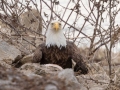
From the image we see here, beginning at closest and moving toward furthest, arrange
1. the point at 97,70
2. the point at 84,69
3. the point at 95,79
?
the point at 95,79 → the point at 84,69 → the point at 97,70

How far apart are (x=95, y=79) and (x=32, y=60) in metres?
1.68

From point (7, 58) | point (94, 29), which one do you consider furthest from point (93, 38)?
point (7, 58)

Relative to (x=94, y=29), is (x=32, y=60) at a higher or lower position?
lower

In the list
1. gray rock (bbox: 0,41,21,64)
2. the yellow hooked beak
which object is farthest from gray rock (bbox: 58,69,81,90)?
the yellow hooked beak

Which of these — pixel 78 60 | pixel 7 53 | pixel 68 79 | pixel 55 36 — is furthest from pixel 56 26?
pixel 68 79

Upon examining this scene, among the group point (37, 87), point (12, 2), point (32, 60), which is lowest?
point (37, 87)

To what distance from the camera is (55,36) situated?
698 centimetres

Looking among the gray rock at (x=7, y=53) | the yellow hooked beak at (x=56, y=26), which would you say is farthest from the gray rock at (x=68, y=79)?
the yellow hooked beak at (x=56, y=26)

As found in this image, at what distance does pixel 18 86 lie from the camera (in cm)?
234

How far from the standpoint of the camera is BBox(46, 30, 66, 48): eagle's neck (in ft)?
22.4

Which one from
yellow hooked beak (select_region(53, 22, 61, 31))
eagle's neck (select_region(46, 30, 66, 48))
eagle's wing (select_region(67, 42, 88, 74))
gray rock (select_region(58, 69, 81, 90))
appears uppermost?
yellow hooked beak (select_region(53, 22, 61, 31))

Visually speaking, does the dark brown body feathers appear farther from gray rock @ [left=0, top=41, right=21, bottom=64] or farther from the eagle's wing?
gray rock @ [left=0, top=41, right=21, bottom=64]

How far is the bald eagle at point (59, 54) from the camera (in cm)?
664

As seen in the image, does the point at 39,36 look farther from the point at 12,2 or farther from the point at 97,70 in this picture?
the point at 97,70
